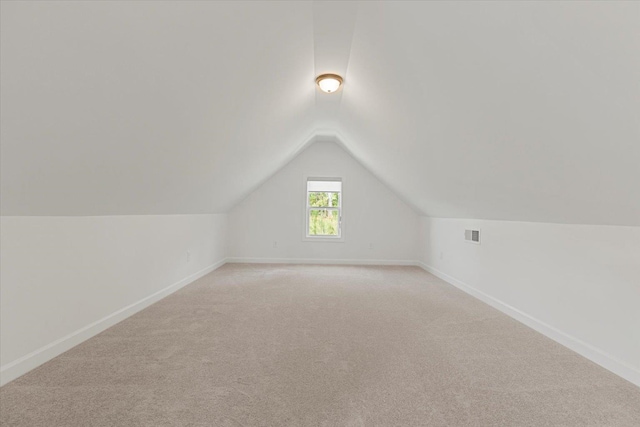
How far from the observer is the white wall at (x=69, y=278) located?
188 cm

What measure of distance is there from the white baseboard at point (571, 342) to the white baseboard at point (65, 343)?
3793 millimetres

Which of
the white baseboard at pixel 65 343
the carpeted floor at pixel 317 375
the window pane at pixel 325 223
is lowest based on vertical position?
the carpeted floor at pixel 317 375

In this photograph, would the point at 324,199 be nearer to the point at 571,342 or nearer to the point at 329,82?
the point at 329,82

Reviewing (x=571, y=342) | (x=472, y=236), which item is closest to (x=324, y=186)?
(x=472, y=236)

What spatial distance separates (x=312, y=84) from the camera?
331cm

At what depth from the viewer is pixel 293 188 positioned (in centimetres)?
652

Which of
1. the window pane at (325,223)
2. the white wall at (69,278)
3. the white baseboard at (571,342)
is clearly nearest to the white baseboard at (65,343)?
the white wall at (69,278)

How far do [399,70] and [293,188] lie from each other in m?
4.40

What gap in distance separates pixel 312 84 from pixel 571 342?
326 centimetres

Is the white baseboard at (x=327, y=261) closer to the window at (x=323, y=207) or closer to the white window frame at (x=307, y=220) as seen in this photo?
the white window frame at (x=307, y=220)

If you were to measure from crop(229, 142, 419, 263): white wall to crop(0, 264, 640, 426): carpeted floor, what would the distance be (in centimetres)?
318

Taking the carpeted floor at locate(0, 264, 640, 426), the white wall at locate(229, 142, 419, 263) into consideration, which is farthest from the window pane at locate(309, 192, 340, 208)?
the carpeted floor at locate(0, 264, 640, 426)

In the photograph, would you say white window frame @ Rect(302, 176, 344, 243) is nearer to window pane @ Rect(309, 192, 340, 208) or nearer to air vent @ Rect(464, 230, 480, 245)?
window pane @ Rect(309, 192, 340, 208)

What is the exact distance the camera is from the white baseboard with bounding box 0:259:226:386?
184cm
